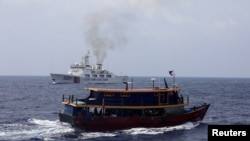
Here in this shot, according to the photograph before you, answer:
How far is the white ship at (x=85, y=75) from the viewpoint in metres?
152

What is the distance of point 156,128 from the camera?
139ft

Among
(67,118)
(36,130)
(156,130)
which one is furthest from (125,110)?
(36,130)

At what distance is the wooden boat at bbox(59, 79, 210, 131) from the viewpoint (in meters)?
40.9

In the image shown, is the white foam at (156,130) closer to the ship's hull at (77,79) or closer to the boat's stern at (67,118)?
the boat's stern at (67,118)

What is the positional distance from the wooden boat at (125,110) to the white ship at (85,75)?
108 metres

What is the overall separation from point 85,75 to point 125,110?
362ft

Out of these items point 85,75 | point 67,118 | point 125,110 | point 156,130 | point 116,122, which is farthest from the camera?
point 85,75

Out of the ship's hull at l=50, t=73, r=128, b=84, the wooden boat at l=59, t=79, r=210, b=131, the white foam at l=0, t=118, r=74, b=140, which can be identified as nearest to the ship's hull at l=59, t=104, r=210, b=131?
the wooden boat at l=59, t=79, r=210, b=131

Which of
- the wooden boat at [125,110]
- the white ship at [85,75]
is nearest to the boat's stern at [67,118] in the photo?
the wooden boat at [125,110]

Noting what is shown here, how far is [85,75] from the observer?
152m

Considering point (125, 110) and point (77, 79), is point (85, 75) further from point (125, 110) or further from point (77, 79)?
point (125, 110)

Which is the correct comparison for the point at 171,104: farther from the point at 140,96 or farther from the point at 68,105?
the point at 68,105

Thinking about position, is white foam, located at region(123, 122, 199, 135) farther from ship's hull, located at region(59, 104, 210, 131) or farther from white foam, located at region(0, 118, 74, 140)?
white foam, located at region(0, 118, 74, 140)

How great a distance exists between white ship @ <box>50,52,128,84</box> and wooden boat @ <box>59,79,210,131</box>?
10825 centimetres
